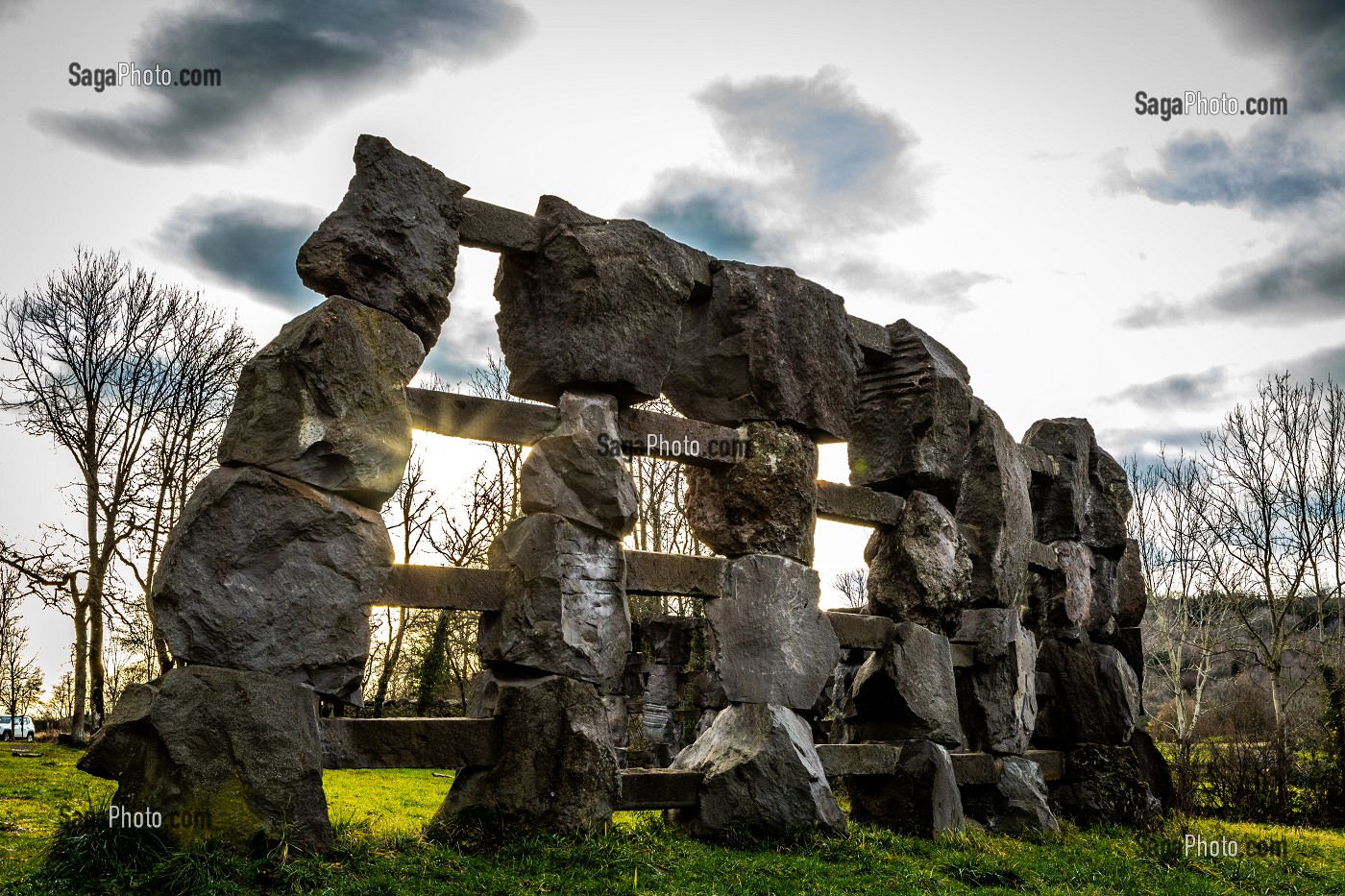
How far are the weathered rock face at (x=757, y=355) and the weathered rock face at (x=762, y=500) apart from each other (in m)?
0.24

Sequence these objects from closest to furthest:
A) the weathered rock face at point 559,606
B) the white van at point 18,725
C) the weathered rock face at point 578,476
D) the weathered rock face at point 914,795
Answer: the weathered rock face at point 559,606 < the weathered rock face at point 578,476 < the weathered rock face at point 914,795 < the white van at point 18,725

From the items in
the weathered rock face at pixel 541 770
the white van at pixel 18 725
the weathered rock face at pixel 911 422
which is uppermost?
the weathered rock face at pixel 911 422

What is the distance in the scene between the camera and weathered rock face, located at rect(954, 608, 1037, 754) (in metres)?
9.36

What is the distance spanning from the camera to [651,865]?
18.6ft

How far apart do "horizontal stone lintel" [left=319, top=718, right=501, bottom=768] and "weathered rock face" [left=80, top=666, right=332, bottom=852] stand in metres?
0.32

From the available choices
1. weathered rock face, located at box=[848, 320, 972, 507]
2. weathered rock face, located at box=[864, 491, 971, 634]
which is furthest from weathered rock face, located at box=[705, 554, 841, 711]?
weathered rock face, located at box=[848, 320, 972, 507]

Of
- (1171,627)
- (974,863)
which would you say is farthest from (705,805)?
(1171,627)

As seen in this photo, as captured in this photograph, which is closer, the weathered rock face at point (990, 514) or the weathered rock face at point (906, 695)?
the weathered rock face at point (906, 695)

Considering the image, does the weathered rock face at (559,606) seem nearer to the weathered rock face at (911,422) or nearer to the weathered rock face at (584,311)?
the weathered rock face at (584,311)

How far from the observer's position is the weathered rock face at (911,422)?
29.0 feet

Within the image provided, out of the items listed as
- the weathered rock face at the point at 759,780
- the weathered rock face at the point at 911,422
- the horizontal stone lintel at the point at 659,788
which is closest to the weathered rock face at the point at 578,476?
the horizontal stone lintel at the point at 659,788

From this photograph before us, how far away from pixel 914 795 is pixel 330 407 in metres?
5.28

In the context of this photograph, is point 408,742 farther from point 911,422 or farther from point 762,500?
point 911,422

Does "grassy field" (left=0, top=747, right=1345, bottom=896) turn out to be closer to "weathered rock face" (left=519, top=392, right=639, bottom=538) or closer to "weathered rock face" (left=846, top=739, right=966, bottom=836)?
"weathered rock face" (left=846, top=739, right=966, bottom=836)
